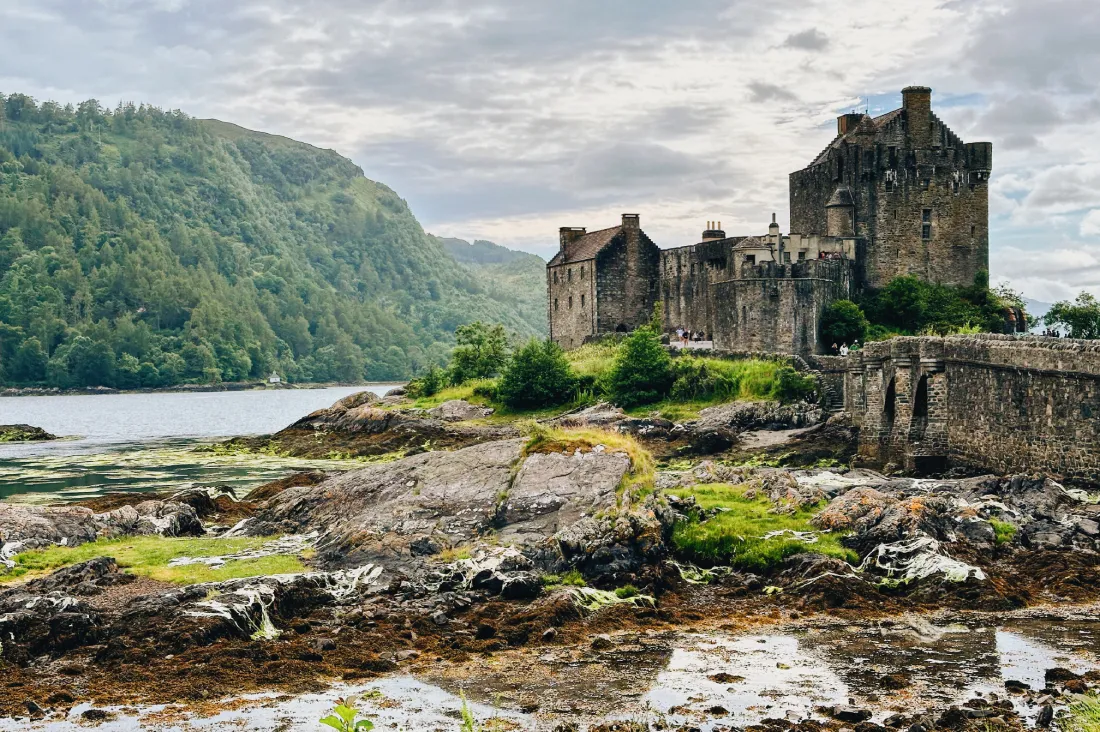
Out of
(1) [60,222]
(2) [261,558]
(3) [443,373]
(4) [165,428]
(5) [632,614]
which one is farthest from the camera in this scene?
(1) [60,222]

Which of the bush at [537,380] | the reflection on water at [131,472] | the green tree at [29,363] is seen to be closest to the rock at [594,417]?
the bush at [537,380]

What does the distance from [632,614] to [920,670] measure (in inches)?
194

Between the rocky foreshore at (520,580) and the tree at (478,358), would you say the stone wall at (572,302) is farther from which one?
the rocky foreshore at (520,580)

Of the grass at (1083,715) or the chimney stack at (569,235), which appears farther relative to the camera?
the chimney stack at (569,235)

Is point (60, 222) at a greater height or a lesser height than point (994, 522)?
greater

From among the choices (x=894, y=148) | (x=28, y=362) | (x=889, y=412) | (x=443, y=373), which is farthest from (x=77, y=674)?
(x=28, y=362)

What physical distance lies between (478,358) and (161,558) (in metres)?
45.8

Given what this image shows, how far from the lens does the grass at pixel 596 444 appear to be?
25031 millimetres

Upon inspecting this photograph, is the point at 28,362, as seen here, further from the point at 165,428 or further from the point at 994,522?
the point at 994,522

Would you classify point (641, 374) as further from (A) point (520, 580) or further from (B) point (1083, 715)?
(B) point (1083, 715)

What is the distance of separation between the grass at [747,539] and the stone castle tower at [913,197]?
118ft

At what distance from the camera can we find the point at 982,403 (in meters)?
32.9

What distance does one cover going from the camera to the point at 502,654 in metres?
17.8

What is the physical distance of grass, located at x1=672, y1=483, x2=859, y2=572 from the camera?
2230 centimetres
